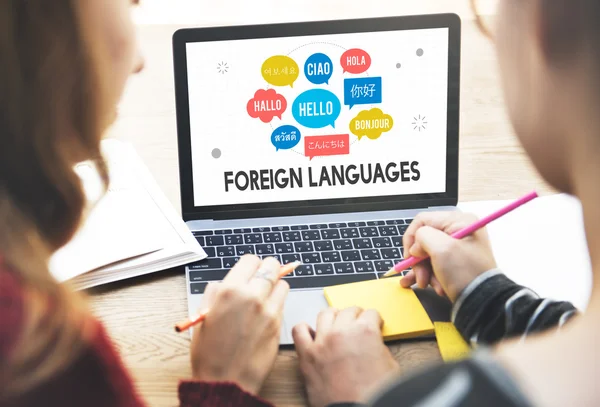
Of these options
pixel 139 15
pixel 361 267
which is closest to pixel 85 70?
pixel 361 267

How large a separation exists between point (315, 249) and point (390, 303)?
Result: 156 mm

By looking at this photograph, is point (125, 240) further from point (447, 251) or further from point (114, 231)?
point (447, 251)

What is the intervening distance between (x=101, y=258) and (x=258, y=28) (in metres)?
0.37

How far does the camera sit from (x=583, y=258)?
898 mm

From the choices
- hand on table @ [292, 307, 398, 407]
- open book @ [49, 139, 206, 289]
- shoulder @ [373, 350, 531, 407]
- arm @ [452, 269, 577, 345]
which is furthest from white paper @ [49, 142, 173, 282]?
shoulder @ [373, 350, 531, 407]

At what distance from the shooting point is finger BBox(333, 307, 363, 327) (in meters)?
0.77

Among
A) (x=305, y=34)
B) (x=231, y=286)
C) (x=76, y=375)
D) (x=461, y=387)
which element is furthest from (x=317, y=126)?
(x=461, y=387)

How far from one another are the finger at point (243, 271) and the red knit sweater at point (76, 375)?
0.22 metres

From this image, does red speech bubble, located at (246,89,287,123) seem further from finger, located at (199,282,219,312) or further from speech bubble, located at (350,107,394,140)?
finger, located at (199,282,219,312)

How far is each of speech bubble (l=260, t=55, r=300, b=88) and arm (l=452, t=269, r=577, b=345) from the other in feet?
1.27

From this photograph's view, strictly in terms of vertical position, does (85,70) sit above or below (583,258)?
above

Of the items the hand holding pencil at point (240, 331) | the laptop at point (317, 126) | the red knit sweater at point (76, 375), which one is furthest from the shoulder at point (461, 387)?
the laptop at point (317, 126)

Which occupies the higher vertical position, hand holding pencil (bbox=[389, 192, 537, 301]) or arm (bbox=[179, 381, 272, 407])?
hand holding pencil (bbox=[389, 192, 537, 301])

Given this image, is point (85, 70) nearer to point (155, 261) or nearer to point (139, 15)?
point (155, 261)
